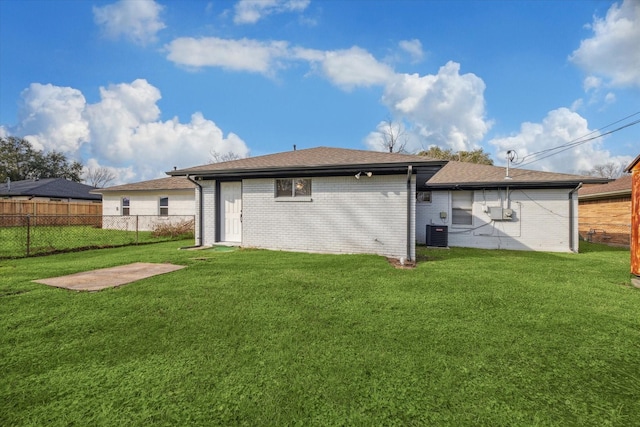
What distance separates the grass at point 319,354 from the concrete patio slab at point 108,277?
0.36 metres

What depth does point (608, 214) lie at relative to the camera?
13.6 meters

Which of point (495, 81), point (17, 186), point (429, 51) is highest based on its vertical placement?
point (429, 51)

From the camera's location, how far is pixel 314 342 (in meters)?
2.85

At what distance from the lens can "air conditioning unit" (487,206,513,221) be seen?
10.7 m

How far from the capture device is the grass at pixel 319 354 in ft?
6.23

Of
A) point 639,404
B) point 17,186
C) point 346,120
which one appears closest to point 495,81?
point 346,120

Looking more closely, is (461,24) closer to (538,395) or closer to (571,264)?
(571,264)

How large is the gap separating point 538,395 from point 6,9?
51.9 ft

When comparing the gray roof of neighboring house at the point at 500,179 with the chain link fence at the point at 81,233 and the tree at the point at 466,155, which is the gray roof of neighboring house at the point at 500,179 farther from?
the tree at the point at 466,155

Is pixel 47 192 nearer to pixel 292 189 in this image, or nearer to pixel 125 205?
pixel 125 205

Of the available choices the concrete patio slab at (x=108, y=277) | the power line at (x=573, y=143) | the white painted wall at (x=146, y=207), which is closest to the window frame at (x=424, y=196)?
the power line at (x=573, y=143)

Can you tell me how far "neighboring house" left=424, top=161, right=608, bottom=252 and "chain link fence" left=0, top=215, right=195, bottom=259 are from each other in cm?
1180

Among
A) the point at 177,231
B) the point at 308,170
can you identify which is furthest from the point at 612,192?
the point at 177,231

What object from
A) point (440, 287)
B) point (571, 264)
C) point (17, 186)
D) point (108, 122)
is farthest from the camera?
point (17, 186)
